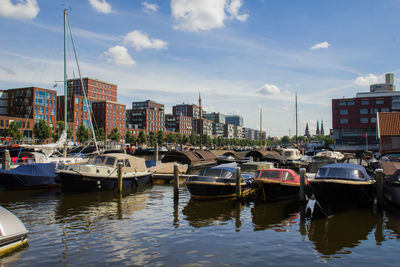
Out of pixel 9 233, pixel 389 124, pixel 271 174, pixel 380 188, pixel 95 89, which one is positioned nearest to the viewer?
pixel 9 233

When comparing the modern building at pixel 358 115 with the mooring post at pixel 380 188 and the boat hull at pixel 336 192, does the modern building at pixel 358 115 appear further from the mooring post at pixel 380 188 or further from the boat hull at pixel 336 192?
the boat hull at pixel 336 192

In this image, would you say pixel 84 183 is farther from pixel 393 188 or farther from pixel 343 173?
pixel 393 188

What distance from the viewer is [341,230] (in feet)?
49.3

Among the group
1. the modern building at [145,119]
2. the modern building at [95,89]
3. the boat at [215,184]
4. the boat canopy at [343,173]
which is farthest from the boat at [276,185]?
the modern building at [145,119]

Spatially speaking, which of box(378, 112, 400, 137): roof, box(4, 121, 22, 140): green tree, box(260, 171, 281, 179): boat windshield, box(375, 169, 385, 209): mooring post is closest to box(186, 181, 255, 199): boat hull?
box(260, 171, 281, 179): boat windshield

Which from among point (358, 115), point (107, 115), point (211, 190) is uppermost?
point (107, 115)

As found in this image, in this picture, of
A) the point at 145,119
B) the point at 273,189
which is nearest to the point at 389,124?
the point at 273,189

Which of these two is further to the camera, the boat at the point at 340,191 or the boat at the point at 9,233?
the boat at the point at 340,191

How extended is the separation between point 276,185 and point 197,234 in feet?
27.9

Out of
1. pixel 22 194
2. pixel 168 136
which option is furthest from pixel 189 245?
pixel 168 136

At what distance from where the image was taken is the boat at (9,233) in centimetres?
1109

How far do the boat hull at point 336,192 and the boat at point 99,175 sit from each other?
1556 cm

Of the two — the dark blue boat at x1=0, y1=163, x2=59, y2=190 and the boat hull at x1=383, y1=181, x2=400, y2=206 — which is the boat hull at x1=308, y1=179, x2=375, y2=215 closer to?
the boat hull at x1=383, y1=181, x2=400, y2=206

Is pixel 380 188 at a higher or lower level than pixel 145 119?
lower
